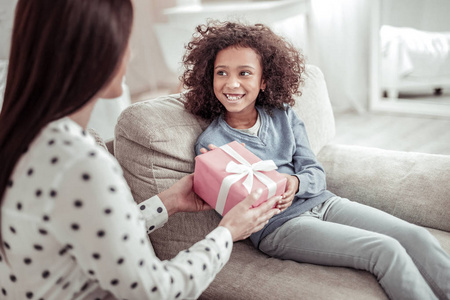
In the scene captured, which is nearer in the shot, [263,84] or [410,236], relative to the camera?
[410,236]

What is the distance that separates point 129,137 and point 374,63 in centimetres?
304

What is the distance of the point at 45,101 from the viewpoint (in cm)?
83

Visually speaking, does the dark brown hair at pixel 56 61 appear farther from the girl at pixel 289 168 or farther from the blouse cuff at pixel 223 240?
the girl at pixel 289 168

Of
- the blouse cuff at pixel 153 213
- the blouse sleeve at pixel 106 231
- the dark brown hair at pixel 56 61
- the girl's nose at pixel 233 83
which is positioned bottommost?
the blouse cuff at pixel 153 213

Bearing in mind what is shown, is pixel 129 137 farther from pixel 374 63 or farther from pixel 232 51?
pixel 374 63

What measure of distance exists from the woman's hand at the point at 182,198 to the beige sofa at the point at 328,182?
0.31 ft

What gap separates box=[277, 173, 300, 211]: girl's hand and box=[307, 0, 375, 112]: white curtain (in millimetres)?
2792

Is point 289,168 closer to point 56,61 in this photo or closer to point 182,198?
point 182,198

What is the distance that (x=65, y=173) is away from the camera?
78 cm

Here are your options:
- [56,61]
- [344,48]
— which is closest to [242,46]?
[56,61]

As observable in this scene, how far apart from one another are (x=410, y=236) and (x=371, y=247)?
16 cm

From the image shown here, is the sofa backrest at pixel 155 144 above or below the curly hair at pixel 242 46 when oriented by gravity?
below

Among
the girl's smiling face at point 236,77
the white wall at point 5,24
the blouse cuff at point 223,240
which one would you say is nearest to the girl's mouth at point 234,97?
the girl's smiling face at point 236,77

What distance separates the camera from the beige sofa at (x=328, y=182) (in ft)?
4.33
